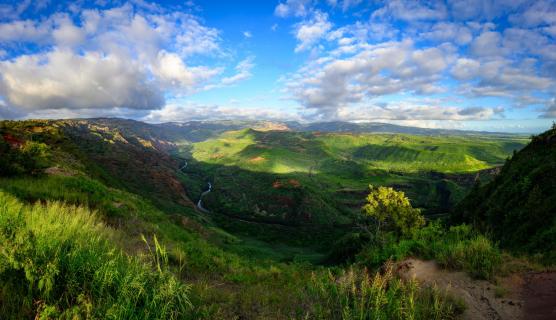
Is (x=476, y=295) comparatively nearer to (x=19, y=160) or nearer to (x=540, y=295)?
(x=540, y=295)

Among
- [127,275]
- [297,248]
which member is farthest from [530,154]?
[297,248]

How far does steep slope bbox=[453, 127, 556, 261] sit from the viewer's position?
15.3m

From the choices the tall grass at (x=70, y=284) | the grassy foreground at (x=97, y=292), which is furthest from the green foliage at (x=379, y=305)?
the tall grass at (x=70, y=284)

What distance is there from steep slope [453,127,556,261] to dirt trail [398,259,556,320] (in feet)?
9.83

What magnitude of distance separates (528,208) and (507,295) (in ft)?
59.3

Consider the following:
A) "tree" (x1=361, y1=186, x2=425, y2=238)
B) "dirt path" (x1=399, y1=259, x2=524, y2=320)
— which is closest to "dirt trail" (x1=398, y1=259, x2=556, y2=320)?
"dirt path" (x1=399, y1=259, x2=524, y2=320)

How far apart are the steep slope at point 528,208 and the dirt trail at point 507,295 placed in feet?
9.83

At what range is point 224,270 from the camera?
12.8 meters

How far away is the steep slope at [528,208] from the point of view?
15.3m

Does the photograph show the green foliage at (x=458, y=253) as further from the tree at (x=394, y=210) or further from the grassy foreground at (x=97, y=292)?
the tree at (x=394, y=210)

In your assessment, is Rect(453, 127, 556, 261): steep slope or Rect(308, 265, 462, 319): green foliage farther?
Result: Rect(453, 127, 556, 261): steep slope

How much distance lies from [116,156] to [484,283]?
151411 millimetres

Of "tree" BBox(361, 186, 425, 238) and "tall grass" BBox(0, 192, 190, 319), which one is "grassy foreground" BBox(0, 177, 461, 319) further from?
"tree" BBox(361, 186, 425, 238)

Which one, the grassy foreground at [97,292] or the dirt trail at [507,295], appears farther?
the dirt trail at [507,295]
